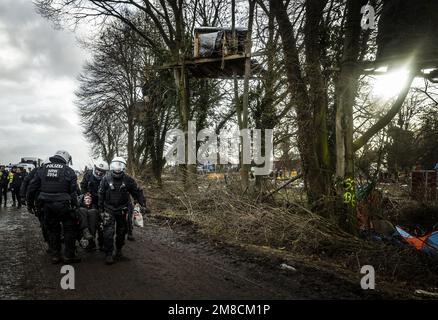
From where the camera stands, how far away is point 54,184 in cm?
724

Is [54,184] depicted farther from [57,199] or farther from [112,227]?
[112,227]

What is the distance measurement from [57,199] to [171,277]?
2.80m

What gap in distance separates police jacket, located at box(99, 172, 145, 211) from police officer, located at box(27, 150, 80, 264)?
1.89 ft

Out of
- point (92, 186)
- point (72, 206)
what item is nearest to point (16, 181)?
point (92, 186)

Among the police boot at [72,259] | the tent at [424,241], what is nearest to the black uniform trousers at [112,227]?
the police boot at [72,259]

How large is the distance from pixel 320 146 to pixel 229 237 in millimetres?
3392

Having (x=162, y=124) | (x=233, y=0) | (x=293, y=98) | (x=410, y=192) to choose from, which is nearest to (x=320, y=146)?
(x=293, y=98)

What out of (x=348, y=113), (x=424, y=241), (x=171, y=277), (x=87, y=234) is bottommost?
(x=171, y=277)

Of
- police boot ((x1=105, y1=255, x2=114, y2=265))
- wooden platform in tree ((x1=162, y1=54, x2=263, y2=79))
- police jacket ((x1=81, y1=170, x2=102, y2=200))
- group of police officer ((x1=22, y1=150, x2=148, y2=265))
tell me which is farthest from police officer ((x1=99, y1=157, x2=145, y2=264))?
wooden platform in tree ((x1=162, y1=54, x2=263, y2=79))

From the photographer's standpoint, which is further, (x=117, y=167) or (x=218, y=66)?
(x=218, y=66)

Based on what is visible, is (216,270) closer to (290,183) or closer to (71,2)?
(290,183)

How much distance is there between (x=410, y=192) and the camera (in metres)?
14.9

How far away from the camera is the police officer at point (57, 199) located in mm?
7188

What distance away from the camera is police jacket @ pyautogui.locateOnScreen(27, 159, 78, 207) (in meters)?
7.21
